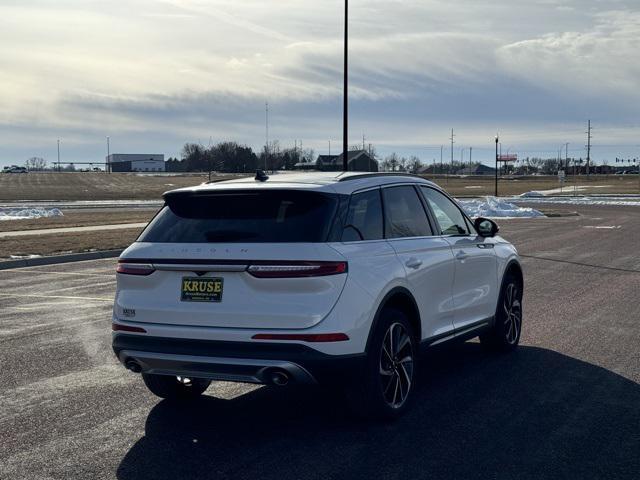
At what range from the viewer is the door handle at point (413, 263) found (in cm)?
612

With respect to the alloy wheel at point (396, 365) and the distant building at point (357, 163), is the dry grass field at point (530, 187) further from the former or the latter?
the alloy wheel at point (396, 365)

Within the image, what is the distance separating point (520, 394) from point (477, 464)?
69.8 inches

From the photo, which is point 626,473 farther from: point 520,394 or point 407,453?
point 520,394

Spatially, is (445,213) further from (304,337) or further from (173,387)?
(173,387)

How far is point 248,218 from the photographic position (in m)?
5.56

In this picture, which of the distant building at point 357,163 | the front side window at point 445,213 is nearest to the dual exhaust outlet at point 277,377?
the front side window at point 445,213

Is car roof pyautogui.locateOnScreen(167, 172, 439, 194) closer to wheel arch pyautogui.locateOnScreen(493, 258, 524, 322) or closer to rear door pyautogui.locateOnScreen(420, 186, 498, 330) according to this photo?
rear door pyautogui.locateOnScreen(420, 186, 498, 330)

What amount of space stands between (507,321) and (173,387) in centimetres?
358

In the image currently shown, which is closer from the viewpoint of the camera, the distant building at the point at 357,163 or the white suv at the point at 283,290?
the white suv at the point at 283,290

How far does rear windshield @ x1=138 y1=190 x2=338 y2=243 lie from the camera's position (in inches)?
213

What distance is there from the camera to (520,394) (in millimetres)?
6645

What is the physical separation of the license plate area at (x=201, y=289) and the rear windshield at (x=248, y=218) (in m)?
0.27

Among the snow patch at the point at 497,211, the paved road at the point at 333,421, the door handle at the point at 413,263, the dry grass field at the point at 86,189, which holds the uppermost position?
the door handle at the point at 413,263

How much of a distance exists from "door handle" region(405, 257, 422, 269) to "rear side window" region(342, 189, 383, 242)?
1.01ft
